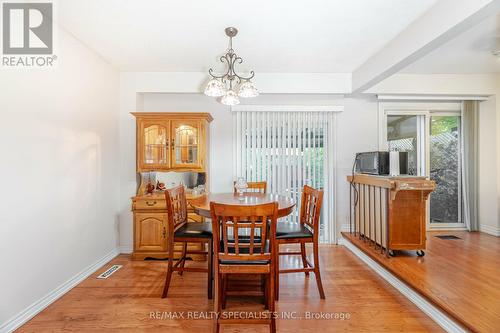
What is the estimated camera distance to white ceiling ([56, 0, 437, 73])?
2.10 meters

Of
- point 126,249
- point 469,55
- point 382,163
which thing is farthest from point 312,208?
point 469,55

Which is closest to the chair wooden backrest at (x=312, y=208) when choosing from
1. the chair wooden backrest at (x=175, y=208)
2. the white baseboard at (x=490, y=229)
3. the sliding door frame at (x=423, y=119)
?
the chair wooden backrest at (x=175, y=208)

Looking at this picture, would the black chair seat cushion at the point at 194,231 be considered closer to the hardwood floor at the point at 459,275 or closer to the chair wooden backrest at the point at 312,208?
the chair wooden backrest at the point at 312,208

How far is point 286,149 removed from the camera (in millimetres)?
3771

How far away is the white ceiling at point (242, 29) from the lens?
2.10 meters

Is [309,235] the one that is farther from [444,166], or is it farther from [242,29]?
[444,166]

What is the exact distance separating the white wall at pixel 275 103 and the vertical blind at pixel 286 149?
5.7 inches

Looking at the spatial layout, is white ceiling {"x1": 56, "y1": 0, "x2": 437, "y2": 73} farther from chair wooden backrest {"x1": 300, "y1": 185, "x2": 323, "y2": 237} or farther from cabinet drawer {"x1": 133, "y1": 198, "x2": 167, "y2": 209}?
cabinet drawer {"x1": 133, "y1": 198, "x2": 167, "y2": 209}

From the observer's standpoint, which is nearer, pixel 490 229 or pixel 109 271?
pixel 109 271

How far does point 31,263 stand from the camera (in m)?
2.02

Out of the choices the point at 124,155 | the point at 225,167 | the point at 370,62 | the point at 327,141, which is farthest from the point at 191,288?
the point at 370,62

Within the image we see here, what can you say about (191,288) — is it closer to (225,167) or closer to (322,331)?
(322,331)

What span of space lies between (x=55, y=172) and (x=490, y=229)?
5718 mm

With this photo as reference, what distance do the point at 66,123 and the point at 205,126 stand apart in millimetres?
1479
